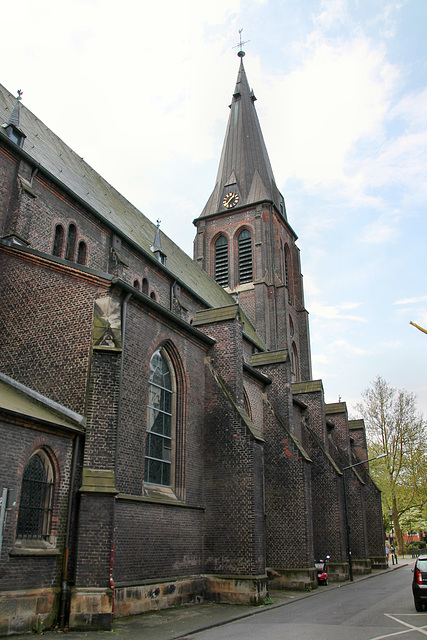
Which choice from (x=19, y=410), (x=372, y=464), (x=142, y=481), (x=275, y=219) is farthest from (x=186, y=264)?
(x=372, y=464)

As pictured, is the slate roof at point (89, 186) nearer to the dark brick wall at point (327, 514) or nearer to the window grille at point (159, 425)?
the window grille at point (159, 425)

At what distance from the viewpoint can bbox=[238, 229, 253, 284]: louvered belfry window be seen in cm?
4022

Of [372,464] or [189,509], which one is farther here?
[372,464]

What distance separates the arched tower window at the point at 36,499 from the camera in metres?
10.8

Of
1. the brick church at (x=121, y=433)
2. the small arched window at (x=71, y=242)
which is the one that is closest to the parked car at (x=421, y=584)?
the brick church at (x=121, y=433)

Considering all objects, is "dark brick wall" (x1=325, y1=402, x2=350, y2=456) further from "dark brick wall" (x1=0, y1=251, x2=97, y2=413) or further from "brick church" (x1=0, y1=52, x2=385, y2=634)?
"dark brick wall" (x1=0, y1=251, x2=97, y2=413)

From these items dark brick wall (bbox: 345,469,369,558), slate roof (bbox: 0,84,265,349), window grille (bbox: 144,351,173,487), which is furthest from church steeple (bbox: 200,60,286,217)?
window grille (bbox: 144,351,173,487)

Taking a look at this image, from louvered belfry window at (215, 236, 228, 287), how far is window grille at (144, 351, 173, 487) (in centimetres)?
2495

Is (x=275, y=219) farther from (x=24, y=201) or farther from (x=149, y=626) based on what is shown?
(x=149, y=626)

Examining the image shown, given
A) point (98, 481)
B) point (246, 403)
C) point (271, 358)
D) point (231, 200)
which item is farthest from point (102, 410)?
point (231, 200)

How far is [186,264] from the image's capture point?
3148 cm

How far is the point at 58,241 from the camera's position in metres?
18.1

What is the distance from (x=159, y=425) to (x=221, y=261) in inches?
1080

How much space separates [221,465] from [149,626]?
590 cm
